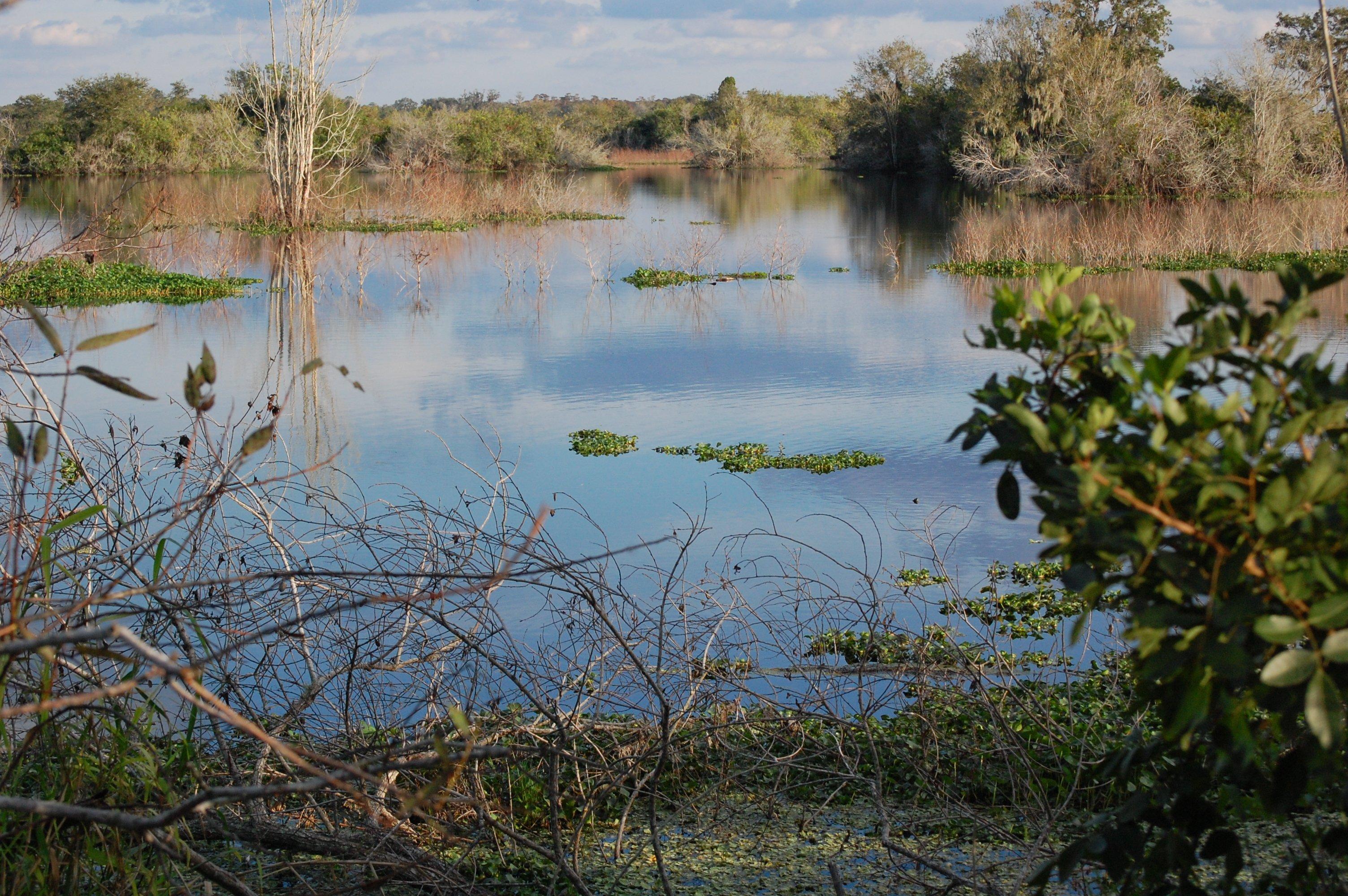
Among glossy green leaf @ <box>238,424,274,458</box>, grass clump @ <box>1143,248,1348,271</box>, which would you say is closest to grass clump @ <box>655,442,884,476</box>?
glossy green leaf @ <box>238,424,274,458</box>

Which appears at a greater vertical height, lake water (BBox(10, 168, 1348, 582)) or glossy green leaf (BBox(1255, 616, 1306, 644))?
glossy green leaf (BBox(1255, 616, 1306, 644))

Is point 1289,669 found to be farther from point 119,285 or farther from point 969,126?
point 969,126

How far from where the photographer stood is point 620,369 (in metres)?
11.9

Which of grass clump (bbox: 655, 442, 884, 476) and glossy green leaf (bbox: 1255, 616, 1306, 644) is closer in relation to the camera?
glossy green leaf (bbox: 1255, 616, 1306, 644)

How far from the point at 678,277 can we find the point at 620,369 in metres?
6.76

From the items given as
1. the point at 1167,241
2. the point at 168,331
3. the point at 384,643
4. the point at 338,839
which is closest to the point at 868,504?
the point at 384,643

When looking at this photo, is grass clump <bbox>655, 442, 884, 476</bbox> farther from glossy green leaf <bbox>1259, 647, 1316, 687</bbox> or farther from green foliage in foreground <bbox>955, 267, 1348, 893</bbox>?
glossy green leaf <bbox>1259, 647, 1316, 687</bbox>

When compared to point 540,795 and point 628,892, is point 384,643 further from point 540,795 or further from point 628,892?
point 628,892

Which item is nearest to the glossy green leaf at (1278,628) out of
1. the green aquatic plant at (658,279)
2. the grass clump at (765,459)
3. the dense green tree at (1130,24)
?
the grass clump at (765,459)

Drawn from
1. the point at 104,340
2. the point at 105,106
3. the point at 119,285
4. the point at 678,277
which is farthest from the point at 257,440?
the point at 105,106

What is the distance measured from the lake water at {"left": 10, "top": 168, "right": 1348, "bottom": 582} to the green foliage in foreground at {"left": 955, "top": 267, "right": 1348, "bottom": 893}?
1232mm

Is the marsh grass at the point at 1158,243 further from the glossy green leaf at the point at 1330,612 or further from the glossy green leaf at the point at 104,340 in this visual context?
the glossy green leaf at the point at 104,340

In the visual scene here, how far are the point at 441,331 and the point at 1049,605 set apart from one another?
9.91 m

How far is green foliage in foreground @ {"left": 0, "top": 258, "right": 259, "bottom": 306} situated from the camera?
15.7 meters
